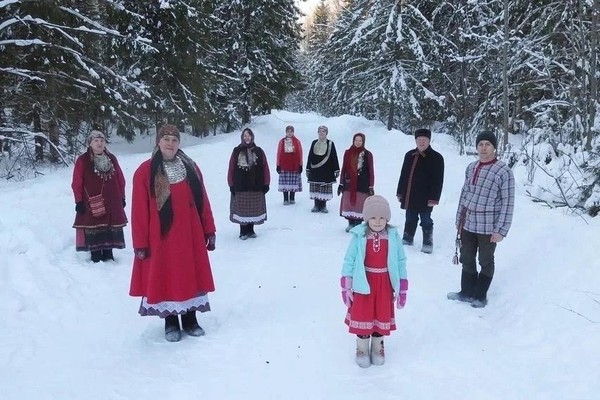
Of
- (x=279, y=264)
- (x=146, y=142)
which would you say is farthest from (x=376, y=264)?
(x=146, y=142)

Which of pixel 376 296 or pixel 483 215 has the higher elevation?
pixel 483 215

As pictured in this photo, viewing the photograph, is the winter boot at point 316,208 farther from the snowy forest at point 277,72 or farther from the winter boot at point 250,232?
the snowy forest at point 277,72

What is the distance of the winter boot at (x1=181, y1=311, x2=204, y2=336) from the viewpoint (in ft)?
15.0

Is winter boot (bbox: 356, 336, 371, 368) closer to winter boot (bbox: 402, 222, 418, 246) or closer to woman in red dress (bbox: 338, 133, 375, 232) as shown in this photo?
winter boot (bbox: 402, 222, 418, 246)

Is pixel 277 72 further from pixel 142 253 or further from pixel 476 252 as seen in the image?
pixel 142 253

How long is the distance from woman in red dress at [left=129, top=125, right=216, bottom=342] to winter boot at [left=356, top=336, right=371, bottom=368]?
5.23ft

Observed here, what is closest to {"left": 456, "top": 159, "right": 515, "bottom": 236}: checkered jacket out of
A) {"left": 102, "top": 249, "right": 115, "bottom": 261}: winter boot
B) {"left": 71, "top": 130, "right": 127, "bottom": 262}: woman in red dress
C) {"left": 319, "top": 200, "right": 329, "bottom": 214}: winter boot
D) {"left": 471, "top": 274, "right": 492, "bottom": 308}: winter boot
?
{"left": 471, "top": 274, "right": 492, "bottom": 308}: winter boot

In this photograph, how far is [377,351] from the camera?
401 cm

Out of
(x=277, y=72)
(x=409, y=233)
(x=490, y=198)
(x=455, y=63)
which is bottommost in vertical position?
(x=409, y=233)

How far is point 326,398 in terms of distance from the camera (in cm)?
350

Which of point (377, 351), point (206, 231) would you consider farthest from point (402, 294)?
point (206, 231)

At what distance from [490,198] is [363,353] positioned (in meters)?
2.28

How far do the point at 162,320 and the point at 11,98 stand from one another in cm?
749

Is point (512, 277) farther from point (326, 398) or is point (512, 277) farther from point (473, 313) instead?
point (326, 398)
